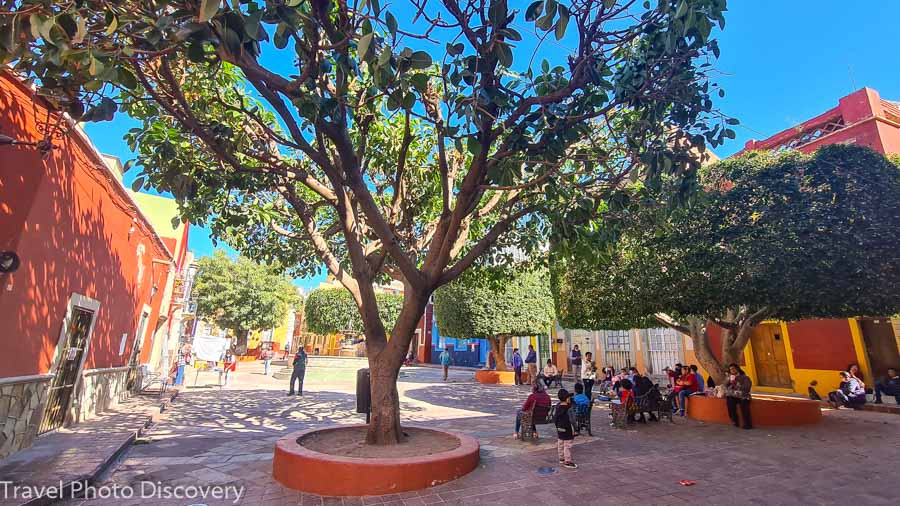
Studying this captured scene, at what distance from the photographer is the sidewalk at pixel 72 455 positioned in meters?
4.91

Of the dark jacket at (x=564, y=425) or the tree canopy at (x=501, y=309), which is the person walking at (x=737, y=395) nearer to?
the dark jacket at (x=564, y=425)

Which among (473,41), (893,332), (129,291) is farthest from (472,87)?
(893,332)

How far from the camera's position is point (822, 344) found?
1484cm

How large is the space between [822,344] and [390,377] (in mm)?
16200

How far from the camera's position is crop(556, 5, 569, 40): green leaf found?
11.8 feet

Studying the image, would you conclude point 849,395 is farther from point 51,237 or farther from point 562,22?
point 51,237

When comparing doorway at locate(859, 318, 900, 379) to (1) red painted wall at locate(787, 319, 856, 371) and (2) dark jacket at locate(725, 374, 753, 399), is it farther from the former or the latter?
(2) dark jacket at locate(725, 374, 753, 399)

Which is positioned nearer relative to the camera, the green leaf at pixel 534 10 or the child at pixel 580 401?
the green leaf at pixel 534 10

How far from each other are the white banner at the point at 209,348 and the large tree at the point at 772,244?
16486 mm

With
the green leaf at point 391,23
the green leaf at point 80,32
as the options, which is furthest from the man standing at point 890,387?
the green leaf at point 80,32

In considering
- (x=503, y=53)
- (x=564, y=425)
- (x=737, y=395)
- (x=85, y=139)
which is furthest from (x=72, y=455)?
(x=737, y=395)

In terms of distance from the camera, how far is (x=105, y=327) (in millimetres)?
9695

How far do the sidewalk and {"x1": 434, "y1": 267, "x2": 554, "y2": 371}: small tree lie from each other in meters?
13.2

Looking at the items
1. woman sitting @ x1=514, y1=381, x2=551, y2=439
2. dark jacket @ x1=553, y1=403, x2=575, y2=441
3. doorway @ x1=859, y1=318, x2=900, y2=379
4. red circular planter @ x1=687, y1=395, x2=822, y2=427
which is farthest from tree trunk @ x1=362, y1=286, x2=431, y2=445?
doorway @ x1=859, y1=318, x2=900, y2=379
